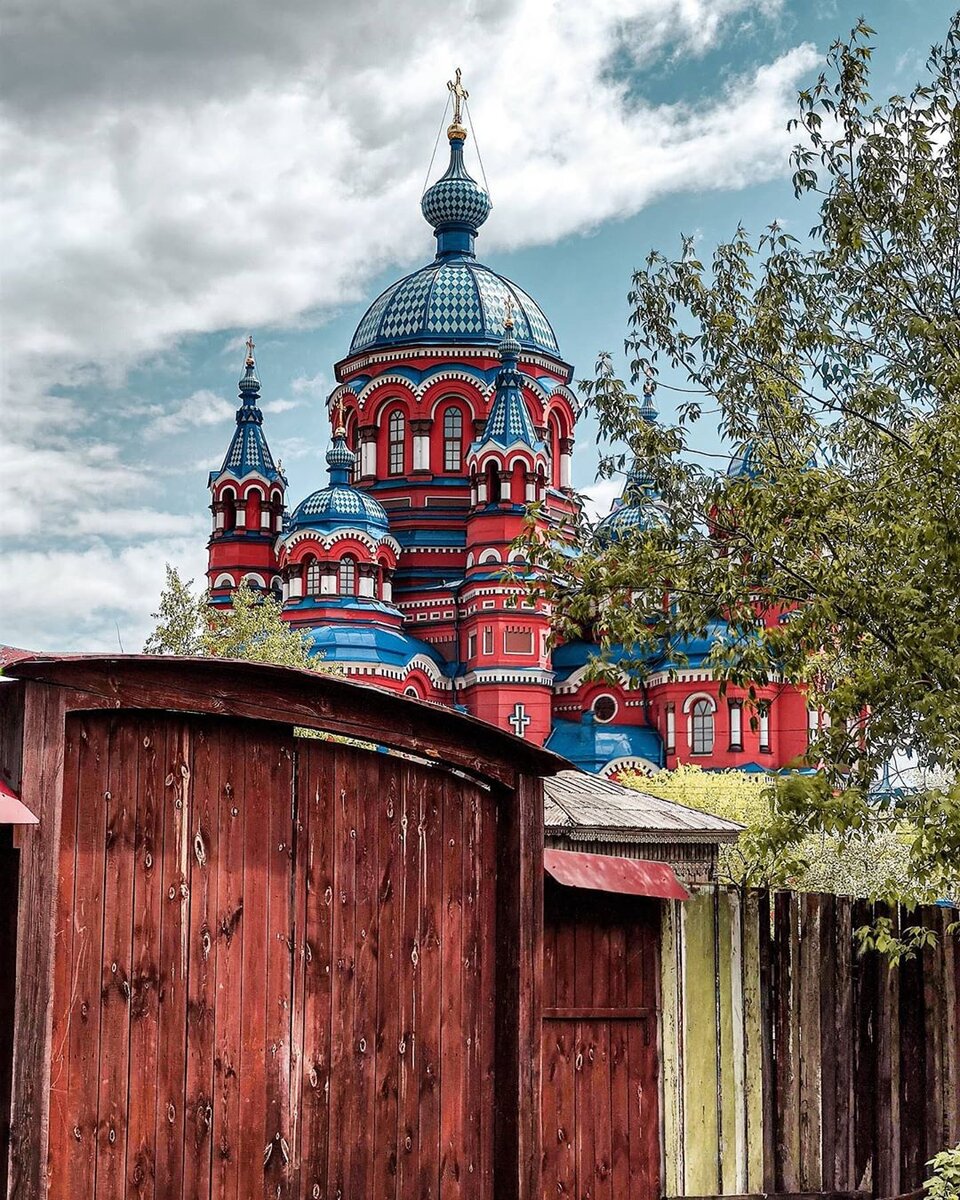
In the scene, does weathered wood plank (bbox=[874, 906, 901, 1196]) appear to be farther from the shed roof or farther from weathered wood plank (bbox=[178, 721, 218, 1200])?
weathered wood plank (bbox=[178, 721, 218, 1200])

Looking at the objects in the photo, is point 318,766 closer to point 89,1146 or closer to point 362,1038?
point 362,1038

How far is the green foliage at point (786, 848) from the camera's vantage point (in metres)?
6.59

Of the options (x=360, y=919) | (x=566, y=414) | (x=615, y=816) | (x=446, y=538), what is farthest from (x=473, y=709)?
(x=360, y=919)

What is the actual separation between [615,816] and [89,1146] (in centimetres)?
471

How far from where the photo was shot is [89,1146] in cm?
462

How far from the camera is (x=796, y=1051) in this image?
671 centimetres

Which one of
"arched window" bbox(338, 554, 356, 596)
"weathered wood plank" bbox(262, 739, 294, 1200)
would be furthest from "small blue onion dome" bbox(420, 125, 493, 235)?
"weathered wood plank" bbox(262, 739, 294, 1200)

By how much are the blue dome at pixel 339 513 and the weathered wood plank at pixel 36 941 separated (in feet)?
121

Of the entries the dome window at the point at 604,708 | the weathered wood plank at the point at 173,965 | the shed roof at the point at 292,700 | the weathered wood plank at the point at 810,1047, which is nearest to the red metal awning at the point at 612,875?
the shed roof at the point at 292,700

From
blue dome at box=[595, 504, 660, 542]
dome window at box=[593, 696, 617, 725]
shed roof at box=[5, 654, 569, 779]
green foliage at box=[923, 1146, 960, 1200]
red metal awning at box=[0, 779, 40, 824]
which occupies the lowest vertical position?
green foliage at box=[923, 1146, 960, 1200]

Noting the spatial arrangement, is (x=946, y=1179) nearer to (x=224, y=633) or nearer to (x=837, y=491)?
(x=837, y=491)

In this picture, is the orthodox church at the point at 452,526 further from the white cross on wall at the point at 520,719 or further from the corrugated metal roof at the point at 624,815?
the corrugated metal roof at the point at 624,815

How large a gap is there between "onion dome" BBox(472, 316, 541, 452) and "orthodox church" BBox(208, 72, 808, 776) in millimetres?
44

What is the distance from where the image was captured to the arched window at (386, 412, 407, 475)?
45.6 m
